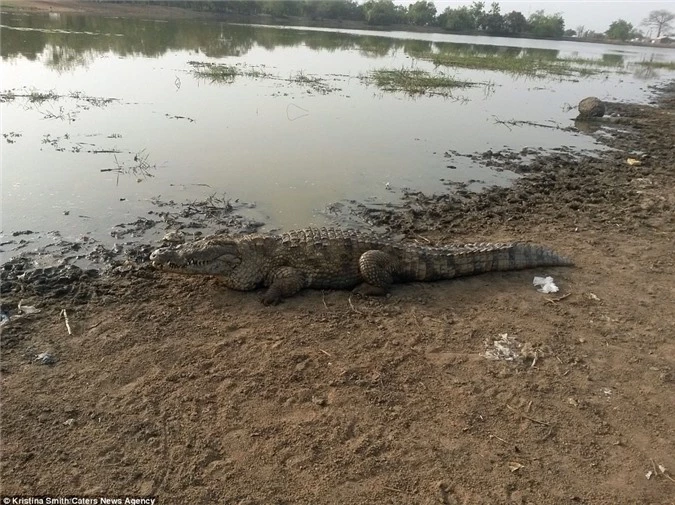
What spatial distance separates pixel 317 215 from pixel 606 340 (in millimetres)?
3861

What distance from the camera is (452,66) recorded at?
24.0 meters

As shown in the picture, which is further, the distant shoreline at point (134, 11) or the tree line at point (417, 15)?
the tree line at point (417, 15)

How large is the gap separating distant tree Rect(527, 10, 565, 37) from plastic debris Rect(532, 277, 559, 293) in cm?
8238

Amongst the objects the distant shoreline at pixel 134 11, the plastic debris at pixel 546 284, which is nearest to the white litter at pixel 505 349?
the plastic debris at pixel 546 284

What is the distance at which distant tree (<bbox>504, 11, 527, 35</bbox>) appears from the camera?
69.1 meters

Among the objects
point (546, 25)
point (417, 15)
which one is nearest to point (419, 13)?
point (417, 15)

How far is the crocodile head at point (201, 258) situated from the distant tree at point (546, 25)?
8373cm

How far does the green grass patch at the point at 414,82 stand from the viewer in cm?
1620

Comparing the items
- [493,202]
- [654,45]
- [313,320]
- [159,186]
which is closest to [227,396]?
[313,320]

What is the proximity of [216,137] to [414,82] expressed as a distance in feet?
35.2

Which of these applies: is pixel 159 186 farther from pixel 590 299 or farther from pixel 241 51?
pixel 241 51

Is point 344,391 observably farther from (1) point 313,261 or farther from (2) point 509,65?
(2) point 509,65

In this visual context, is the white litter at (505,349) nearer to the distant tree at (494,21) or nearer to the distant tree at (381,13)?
the distant tree at (381,13)

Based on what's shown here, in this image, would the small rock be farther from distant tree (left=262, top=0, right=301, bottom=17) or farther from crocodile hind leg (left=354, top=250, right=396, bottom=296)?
distant tree (left=262, top=0, right=301, bottom=17)
